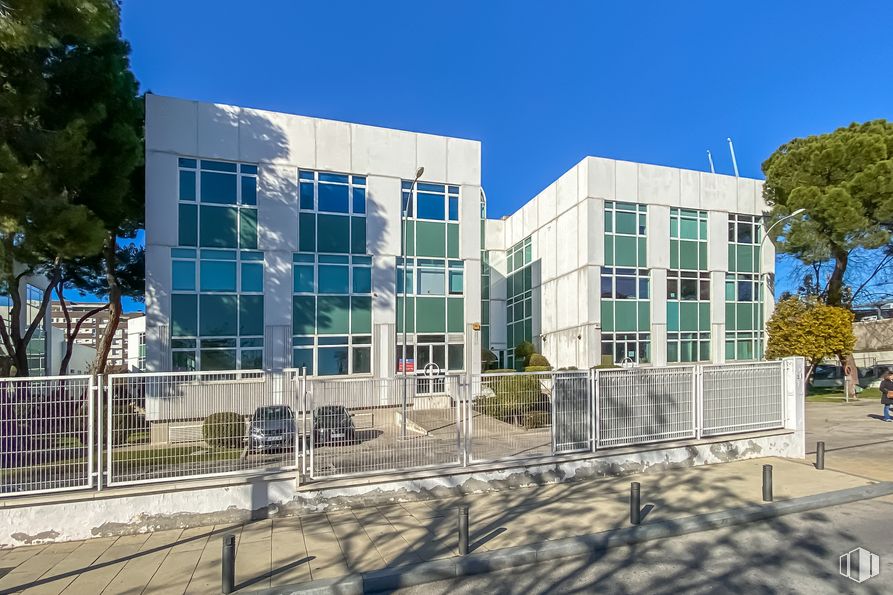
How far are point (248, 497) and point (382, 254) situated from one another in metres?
13.8

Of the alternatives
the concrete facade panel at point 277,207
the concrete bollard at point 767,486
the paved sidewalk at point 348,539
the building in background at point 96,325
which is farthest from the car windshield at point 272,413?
the building in background at point 96,325

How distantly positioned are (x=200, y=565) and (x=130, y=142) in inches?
513

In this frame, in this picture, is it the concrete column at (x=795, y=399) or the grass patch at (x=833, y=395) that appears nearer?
the concrete column at (x=795, y=399)

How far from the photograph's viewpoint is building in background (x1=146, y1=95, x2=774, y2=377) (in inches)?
698

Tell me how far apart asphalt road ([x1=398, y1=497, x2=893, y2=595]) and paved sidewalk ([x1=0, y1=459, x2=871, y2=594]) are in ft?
1.74

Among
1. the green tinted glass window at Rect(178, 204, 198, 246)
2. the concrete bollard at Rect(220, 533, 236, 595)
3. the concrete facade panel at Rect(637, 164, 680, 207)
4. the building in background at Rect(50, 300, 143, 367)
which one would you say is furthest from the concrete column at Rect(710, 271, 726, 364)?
the building in background at Rect(50, 300, 143, 367)

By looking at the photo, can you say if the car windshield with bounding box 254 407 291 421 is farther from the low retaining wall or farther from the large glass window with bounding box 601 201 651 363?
the large glass window with bounding box 601 201 651 363

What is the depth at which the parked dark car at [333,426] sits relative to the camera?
7406 mm

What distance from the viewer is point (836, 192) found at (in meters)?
24.7

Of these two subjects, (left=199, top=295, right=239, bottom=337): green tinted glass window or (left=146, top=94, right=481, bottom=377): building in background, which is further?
(left=199, top=295, right=239, bottom=337): green tinted glass window

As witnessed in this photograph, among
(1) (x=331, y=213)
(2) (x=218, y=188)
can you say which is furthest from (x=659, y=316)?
(2) (x=218, y=188)

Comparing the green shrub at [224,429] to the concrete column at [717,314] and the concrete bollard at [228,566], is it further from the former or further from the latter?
the concrete column at [717,314]

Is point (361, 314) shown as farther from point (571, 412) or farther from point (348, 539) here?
point (348, 539)

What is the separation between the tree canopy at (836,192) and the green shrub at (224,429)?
98.4ft
